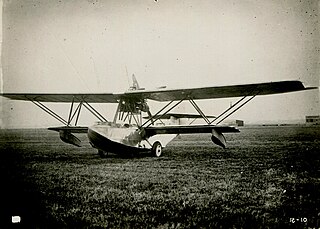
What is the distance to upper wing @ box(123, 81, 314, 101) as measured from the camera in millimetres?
6223

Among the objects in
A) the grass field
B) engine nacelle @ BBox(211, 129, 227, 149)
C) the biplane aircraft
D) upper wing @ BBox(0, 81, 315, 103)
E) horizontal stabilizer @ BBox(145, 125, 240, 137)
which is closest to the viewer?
the grass field

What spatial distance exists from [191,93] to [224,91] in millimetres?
861

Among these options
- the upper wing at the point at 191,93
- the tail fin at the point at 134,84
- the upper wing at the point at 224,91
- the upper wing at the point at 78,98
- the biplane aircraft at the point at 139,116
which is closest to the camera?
the upper wing at the point at 224,91

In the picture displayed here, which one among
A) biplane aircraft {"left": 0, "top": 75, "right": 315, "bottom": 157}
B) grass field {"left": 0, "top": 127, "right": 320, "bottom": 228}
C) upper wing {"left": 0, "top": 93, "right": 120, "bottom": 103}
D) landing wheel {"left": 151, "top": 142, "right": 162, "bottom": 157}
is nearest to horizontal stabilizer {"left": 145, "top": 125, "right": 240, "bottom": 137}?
biplane aircraft {"left": 0, "top": 75, "right": 315, "bottom": 157}

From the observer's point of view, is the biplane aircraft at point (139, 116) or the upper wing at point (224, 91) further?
the biplane aircraft at point (139, 116)

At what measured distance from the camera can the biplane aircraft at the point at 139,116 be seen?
7.17m

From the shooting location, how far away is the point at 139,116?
9438 mm

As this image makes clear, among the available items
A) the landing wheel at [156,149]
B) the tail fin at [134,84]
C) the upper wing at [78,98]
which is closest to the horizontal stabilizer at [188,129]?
the landing wheel at [156,149]

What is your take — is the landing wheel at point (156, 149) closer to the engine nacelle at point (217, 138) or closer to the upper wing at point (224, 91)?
the upper wing at point (224, 91)

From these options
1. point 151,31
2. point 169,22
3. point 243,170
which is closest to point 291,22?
point 169,22

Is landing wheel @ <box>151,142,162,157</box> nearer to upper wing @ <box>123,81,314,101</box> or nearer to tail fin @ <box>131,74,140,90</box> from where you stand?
upper wing @ <box>123,81,314,101</box>

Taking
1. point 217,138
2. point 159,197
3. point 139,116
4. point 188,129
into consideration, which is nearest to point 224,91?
point 217,138

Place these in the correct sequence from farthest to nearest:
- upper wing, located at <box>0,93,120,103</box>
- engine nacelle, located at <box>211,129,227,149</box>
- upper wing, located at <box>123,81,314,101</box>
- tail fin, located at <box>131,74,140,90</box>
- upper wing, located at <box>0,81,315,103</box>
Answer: tail fin, located at <box>131,74,140,90</box> < upper wing, located at <box>0,93,120,103</box> < engine nacelle, located at <box>211,129,227,149</box> < upper wing, located at <box>0,81,315,103</box> < upper wing, located at <box>123,81,314,101</box>

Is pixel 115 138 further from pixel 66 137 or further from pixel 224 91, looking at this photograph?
pixel 224 91
